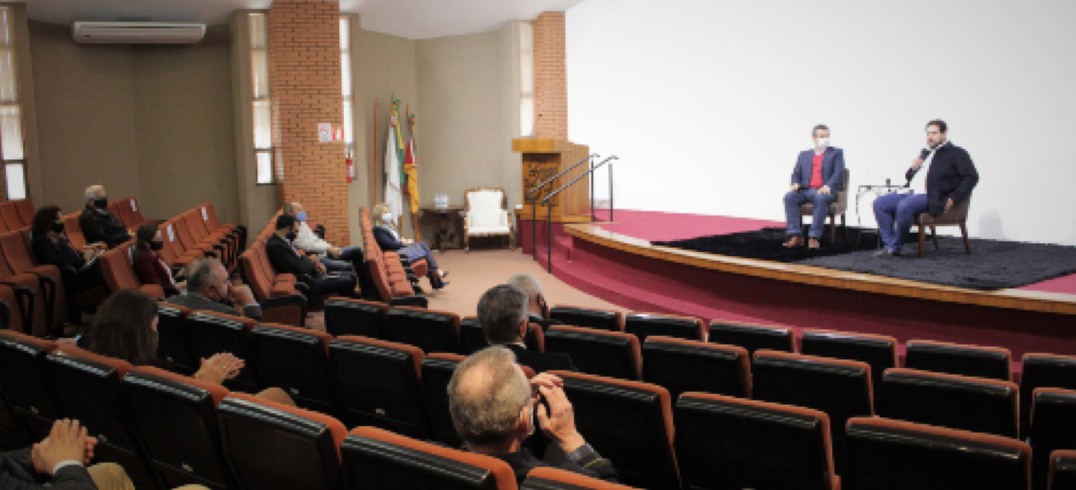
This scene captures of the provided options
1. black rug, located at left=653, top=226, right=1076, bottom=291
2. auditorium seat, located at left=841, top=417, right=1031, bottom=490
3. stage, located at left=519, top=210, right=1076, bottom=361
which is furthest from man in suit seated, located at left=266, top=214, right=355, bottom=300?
auditorium seat, located at left=841, top=417, right=1031, bottom=490

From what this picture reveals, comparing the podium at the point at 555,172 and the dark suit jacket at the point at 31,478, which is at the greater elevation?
the podium at the point at 555,172

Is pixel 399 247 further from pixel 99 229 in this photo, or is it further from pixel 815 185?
pixel 815 185

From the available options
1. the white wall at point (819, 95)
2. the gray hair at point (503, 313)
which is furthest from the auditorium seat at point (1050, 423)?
the white wall at point (819, 95)

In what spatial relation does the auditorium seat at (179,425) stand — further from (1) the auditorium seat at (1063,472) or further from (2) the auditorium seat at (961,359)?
(2) the auditorium seat at (961,359)

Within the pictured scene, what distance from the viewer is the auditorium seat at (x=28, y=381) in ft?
9.76

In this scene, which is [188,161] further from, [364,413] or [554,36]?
[364,413]

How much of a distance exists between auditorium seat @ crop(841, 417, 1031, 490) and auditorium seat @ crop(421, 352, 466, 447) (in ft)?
4.12

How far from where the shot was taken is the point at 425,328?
4066 millimetres

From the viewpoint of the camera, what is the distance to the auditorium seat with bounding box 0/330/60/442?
2.97 metres

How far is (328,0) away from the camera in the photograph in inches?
410

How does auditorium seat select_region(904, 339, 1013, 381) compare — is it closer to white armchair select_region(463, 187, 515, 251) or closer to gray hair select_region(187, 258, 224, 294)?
gray hair select_region(187, 258, 224, 294)

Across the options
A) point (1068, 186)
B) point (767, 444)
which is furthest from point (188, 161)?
point (767, 444)

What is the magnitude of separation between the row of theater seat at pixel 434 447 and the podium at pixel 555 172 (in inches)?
307

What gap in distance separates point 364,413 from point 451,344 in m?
0.82
